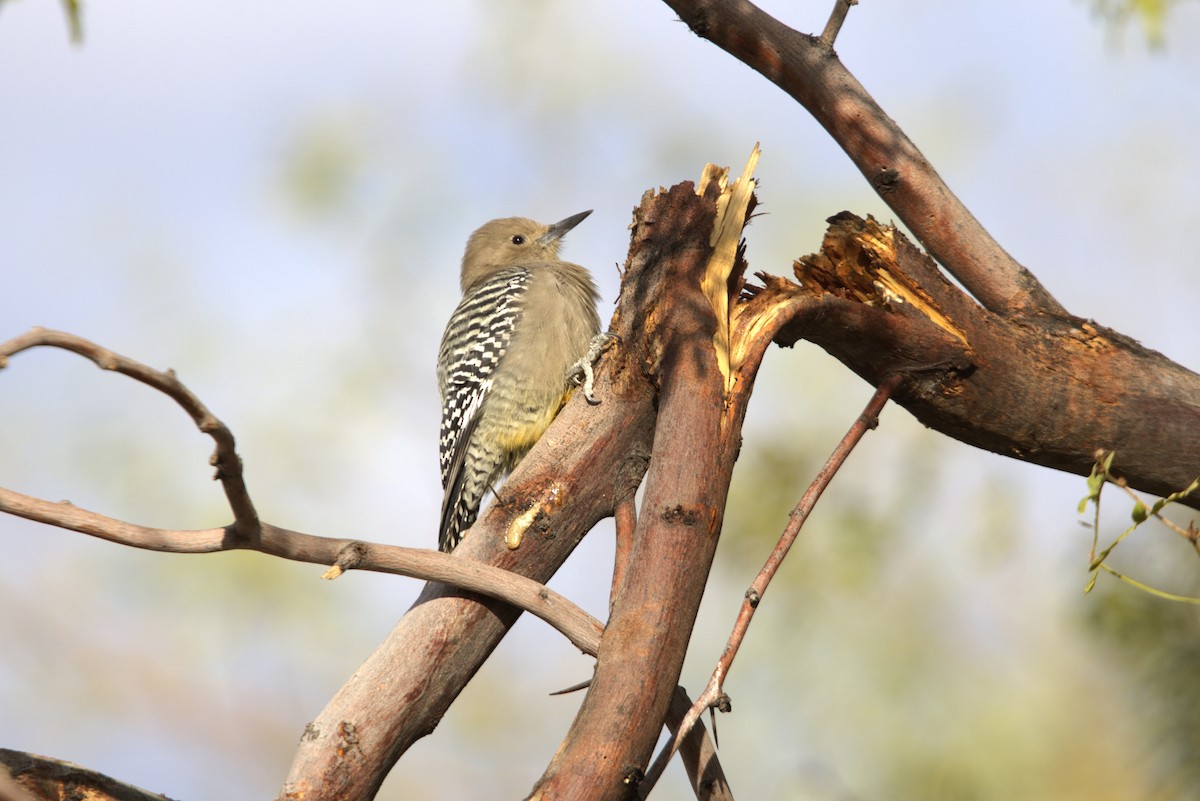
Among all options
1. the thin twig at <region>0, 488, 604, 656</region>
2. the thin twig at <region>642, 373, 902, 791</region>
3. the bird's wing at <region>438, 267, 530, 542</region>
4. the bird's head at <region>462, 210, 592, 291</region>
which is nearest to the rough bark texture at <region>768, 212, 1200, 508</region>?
the thin twig at <region>642, 373, 902, 791</region>

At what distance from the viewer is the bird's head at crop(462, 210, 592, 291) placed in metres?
7.75

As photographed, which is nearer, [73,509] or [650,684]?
[73,509]

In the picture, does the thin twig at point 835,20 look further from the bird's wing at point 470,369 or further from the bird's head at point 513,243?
the bird's head at point 513,243

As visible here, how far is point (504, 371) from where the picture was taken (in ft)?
19.9

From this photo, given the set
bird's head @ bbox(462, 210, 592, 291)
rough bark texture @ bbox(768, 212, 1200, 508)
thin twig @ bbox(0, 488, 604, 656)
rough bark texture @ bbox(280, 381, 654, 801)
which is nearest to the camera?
thin twig @ bbox(0, 488, 604, 656)

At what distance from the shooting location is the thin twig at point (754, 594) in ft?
8.91

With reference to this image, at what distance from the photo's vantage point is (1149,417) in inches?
148

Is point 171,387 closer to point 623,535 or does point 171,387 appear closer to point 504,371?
point 623,535

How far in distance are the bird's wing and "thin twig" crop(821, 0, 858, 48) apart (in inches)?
103

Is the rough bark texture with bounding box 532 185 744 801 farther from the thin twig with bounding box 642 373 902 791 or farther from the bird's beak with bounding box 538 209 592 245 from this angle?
the bird's beak with bounding box 538 209 592 245

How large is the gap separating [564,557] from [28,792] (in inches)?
65.4

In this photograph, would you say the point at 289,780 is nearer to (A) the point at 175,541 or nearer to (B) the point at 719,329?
(A) the point at 175,541

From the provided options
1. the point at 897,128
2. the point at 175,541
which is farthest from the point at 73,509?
the point at 897,128

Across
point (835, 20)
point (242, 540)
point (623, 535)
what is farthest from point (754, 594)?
point (835, 20)
